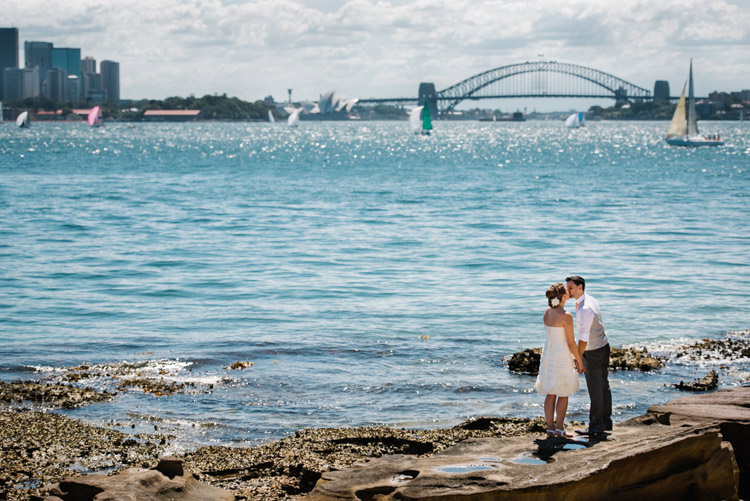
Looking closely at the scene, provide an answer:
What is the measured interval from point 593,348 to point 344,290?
14.8m

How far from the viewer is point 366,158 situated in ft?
330

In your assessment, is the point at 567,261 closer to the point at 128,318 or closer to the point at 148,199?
the point at 128,318

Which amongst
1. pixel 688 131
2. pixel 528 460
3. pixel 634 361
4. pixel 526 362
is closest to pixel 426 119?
pixel 688 131

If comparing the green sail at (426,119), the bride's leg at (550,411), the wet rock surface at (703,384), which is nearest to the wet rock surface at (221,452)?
the bride's leg at (550,411)

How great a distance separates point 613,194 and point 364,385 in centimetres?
4522

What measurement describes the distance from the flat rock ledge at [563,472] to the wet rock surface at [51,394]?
575 cm

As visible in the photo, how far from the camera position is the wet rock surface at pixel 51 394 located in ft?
42.9

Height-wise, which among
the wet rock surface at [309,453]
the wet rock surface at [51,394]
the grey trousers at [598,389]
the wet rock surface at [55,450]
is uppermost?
the grey trousers at [598,389]

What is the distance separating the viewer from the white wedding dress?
396 inches

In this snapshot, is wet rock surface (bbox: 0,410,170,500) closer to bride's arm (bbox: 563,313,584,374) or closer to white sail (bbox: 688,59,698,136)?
bride's arm (bbox: 563,313,584,374)

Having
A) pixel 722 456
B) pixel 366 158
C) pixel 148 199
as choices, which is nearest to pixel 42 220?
pixel 148 199

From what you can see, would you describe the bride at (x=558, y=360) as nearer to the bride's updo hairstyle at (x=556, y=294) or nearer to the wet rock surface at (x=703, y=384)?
the bride's updo hairstyle at (x=556, y=294)

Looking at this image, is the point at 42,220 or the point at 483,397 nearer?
the point at 483,397

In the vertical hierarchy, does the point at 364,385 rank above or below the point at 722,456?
below
